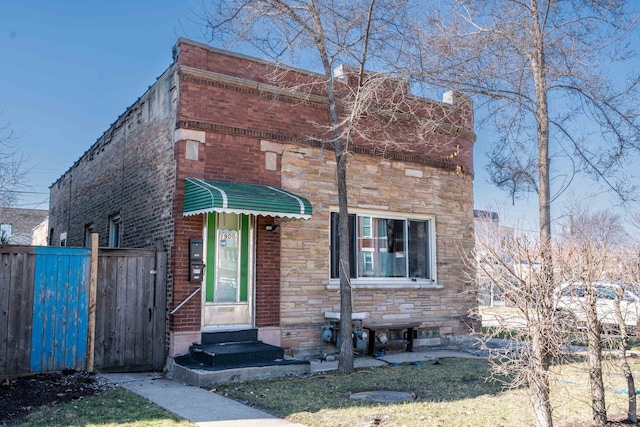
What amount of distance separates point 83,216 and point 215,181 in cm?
693

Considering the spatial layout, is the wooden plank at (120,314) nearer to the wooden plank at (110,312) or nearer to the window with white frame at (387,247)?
the wooden plank at (110,312)

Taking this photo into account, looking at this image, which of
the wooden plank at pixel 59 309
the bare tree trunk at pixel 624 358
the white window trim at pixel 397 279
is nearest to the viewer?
the bare tree trunk at pixel 624 358

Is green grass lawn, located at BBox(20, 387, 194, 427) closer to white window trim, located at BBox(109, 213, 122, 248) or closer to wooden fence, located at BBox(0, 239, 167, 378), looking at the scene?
wooden fence, located at BBox(0, 239, 167, 378)

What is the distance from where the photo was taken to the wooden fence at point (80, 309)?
8414 mm

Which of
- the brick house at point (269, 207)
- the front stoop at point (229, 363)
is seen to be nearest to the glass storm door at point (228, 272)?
the brick house at point (269, 207)

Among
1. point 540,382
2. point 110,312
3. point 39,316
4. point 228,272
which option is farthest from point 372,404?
point 39,316

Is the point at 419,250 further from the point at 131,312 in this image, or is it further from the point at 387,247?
Answer: the point at 131,312

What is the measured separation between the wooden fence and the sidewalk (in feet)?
1.57

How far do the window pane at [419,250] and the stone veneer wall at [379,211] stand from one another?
28cm

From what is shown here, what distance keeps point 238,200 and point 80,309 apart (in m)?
3.04

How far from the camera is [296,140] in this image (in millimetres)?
10688

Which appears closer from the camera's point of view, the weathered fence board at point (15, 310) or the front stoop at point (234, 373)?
the front stoop at point (234, 373)

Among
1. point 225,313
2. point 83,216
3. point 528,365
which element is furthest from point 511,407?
point 83,216

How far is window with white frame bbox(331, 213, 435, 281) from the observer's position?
11453 mm
